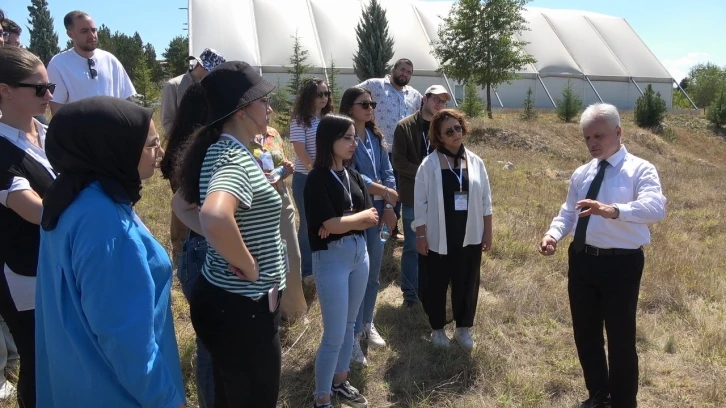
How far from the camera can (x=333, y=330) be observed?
292 cm

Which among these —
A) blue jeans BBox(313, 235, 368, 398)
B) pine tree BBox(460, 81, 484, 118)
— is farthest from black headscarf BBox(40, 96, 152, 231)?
pine tree BBox(460, 81, 484, 118)

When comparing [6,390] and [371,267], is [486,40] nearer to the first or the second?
[371,267]

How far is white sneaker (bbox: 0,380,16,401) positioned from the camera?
3000 mm

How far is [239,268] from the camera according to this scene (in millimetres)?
1820

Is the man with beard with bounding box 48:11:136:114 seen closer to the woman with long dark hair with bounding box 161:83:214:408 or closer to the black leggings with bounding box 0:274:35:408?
the woman with long dark hair with bounding box 161:83:214:408

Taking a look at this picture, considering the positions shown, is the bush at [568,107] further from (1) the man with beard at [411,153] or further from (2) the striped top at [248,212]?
(2) the striped top at [248,212]

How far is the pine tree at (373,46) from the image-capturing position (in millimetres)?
26969

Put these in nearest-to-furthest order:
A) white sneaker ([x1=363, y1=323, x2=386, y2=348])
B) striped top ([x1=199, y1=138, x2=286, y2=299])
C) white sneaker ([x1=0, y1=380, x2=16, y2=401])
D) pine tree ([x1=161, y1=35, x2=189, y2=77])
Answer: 1. striped top ([x1=199, y1=138, x2=286, y2=299])
2. white sneaker ([x1=0, y1=380, x2=16, y2=401])
3. white sneaker ([x1=363, y1=323, x2=386, y2=348])
4. pine tree ([x1=161, y1=35, x2=189, y2=77])

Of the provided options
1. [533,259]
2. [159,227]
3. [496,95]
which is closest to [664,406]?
[533,259]

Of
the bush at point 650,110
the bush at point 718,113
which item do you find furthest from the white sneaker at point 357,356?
the bush at point 718,113

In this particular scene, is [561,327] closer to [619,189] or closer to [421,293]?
[421,293]

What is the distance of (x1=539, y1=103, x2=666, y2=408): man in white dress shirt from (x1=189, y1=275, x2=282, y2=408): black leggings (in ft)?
6.13

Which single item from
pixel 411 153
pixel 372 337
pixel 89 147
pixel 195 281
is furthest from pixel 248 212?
pixel 411 153

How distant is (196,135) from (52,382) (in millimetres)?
933
